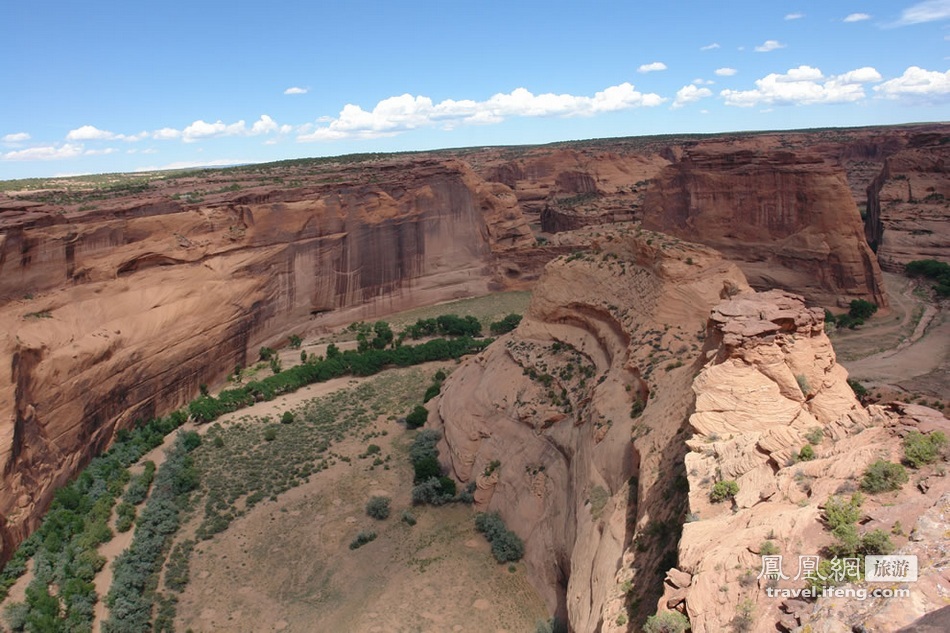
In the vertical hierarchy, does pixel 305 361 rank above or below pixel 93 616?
above

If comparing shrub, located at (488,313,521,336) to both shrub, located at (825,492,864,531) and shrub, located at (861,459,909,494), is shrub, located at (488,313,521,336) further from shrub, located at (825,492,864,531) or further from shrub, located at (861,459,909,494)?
shrub, located at (825,492,864,531)

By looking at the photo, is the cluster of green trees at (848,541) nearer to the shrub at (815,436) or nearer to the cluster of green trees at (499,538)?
the shrub at (815,436)

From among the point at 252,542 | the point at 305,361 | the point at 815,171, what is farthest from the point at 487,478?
the point at 815,171

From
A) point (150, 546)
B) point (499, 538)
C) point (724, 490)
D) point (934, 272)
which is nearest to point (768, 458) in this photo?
point (724, 490)

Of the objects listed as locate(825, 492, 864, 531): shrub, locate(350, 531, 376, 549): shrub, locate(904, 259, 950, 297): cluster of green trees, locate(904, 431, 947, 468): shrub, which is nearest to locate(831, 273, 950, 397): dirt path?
locate(904, 259, 950, 297): cluster of green trees

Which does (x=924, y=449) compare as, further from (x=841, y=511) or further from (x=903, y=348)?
(x=903, y=348)

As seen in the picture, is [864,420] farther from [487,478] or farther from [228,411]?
[228,411]
